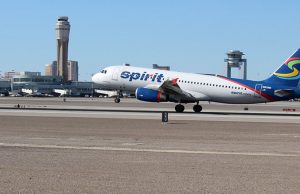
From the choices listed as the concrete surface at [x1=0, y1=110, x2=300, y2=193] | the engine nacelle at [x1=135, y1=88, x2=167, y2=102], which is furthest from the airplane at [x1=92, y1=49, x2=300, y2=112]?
the concrete surface at [x1=0, y1=110, x2=300, y2=193]

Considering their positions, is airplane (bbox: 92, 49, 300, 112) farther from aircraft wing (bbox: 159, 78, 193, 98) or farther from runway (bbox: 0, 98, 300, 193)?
runway (bbox: 0, 98, 300, 193)

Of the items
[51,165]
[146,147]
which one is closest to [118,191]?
[51,165]

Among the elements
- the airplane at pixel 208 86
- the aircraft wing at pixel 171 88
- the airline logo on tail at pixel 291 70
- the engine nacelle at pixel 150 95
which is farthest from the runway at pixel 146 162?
the airline logo on tail at pixel 291 70

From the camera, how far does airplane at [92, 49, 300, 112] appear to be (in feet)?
189

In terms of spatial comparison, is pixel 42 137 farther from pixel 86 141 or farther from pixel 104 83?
pixel 104 83

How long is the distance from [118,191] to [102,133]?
1778 centimetres

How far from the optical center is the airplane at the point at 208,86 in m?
57.6

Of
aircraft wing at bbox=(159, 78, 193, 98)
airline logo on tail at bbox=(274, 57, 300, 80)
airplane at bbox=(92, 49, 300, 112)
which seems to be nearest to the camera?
airplane at bbox=(92, 49, 300, 112)

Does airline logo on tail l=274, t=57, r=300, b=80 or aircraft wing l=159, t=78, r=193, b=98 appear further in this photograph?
aircraft wing l=159, t=78, r=193, b=98

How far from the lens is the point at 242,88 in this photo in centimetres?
5866

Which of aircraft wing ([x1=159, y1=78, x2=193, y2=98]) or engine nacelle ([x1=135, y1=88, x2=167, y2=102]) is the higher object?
aircraft wing ([x1=159, y1=78, x2=193, y2=98])

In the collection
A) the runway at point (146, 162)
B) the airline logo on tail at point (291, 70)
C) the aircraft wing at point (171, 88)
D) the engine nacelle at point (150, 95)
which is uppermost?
the airline logo on tail at point (291, 70)

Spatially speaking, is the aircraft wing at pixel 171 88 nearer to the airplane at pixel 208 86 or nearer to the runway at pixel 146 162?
the airplane at pixel 208 86

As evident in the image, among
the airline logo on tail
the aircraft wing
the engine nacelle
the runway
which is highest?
the airline logo on tail
